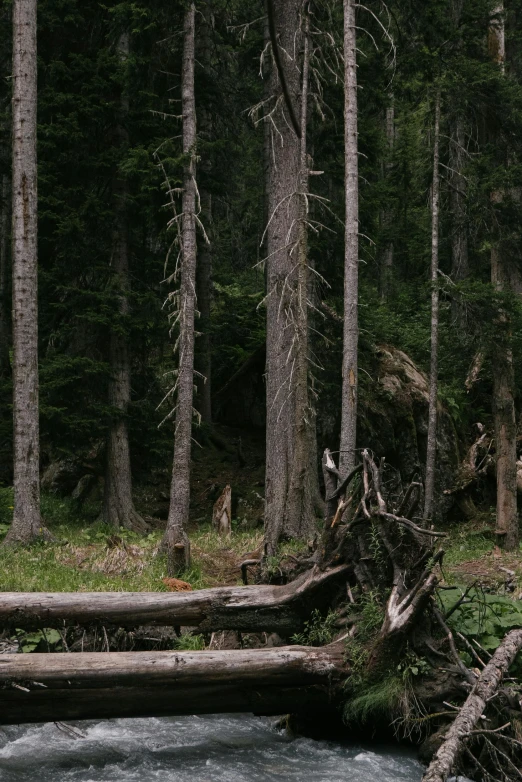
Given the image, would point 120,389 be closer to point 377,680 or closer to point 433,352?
point 433,352

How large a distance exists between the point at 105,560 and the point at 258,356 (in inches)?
341

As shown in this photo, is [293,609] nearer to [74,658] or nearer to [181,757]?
[181,757]

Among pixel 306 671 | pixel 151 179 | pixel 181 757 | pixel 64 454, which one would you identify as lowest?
pixel 181 757

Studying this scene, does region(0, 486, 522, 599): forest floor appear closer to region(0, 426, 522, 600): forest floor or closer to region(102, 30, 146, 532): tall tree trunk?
region(0, 426, 522, 600): forest floor

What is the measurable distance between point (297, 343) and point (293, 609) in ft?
19.1

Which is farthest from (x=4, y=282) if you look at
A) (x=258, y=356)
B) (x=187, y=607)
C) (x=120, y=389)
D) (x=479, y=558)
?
(x=187, y=607)

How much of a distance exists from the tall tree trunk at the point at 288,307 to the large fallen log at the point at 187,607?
446 centimetres

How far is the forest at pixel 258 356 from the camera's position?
8.30 metres

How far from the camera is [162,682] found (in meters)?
7.21

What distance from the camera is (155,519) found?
1728 centimetres

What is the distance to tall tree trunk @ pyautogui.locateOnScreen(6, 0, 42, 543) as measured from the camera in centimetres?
1410

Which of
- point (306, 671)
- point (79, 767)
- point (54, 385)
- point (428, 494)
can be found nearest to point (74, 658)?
point (79, 767)

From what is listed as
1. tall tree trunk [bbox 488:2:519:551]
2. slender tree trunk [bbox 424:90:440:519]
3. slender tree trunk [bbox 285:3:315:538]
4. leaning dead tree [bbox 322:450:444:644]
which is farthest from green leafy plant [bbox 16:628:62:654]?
tall tree trunk [bbox 488:2:519:551]

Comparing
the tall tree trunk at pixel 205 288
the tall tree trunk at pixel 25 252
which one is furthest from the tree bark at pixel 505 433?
the tall tree trunk at pixel 25 252
